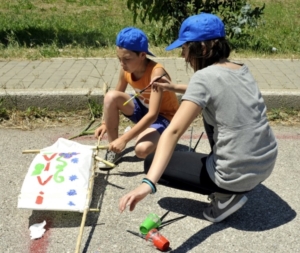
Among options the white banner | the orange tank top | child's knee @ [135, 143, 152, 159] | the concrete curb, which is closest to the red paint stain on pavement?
the white banner

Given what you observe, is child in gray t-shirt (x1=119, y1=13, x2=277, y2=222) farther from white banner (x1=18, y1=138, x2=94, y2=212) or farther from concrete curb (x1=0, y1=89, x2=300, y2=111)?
concrete curb (x1=0, y1=89, x2=300, y2=111)

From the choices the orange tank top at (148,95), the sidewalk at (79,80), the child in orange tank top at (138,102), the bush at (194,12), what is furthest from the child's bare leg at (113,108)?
the bush at (194,12)

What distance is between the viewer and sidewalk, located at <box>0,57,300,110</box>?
4.61m

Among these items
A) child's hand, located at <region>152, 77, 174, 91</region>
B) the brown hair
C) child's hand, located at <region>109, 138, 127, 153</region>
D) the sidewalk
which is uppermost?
the brown hair

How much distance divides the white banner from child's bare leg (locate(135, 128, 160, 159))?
0.37 m

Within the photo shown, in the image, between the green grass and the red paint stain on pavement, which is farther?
the green grass

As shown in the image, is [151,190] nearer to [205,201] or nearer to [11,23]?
[205,201]

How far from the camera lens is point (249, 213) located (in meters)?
3.04

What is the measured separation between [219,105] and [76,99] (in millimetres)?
2288

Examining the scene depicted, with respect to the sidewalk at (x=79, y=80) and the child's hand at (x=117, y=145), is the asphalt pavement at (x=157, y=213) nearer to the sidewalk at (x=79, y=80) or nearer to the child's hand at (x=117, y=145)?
the child's hand at (x=117, y=145)

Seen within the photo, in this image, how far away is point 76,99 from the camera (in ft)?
15.1

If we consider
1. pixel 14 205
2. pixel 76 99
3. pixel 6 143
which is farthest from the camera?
pixel 76 99

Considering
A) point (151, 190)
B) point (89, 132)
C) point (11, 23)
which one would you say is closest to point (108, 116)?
point (89, 132)

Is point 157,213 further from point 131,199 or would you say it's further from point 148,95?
point 148,95
